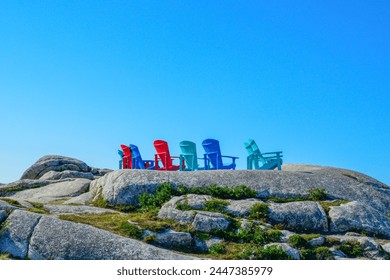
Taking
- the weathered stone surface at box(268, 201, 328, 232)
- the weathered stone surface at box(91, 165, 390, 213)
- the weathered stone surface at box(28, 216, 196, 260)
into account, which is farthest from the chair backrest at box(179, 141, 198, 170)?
the weathered stone surface at box(28, 216, 196, 260)

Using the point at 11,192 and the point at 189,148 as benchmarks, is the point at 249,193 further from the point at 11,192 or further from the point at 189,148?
the point at 11,192

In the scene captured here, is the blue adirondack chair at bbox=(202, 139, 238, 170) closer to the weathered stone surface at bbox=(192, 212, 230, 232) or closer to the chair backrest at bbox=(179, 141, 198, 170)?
the chair backrest at bbox=(179, 141, 198, 170)

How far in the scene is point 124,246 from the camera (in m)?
16.1

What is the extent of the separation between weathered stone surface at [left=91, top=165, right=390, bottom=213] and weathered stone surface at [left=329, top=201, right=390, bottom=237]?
1.89 m

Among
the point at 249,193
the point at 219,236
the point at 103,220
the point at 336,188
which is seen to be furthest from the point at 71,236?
the point at 336,188

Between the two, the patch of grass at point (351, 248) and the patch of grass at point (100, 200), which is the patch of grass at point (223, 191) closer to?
the patch of grass at point (100, 200)

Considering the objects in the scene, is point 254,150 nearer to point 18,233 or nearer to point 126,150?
point 126,150

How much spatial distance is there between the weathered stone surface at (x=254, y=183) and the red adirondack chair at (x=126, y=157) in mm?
13772

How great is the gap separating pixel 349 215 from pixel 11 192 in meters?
20.5

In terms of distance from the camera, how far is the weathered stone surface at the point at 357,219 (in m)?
20.5

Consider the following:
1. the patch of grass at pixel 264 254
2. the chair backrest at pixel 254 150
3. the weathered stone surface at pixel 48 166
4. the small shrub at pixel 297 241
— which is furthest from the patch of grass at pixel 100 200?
the weathered stone surface at pixel 48 166

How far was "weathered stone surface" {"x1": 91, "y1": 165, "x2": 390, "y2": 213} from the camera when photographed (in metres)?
22.6

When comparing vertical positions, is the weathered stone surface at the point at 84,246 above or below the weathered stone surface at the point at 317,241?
above
